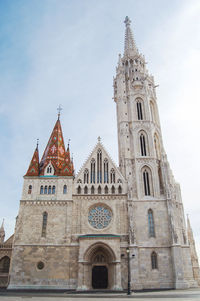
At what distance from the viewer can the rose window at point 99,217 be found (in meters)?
25.9

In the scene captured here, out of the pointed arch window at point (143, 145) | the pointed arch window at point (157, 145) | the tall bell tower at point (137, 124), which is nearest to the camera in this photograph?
the tall bell tower at point (137, 124)

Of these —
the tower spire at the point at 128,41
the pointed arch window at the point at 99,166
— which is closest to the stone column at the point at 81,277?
the pointed arch window at the point at 99,166

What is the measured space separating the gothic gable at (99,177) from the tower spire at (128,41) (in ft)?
66.6

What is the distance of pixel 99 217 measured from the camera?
2620 centimetres

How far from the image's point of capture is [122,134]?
3170 centimetres

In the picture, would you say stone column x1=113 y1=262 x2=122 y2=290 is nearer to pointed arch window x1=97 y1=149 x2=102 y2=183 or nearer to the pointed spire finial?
pointed arch window x1=97 y1=149 x2=102 y2=183

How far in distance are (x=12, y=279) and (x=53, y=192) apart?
940 cm

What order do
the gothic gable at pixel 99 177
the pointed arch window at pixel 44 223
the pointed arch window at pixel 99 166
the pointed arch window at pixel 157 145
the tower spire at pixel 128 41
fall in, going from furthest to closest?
the tower spire at pixel 128 41, the pointed arch window at pixel 157 145, the pointed arch window at pixel 99 166, the gothic gable at pixel 99 177, the pointed arch window at pixel 44 223

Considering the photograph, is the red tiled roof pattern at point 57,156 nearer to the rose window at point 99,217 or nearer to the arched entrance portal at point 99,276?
the rose window at point 99,217

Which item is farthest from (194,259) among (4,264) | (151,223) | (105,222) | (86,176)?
(4,264)

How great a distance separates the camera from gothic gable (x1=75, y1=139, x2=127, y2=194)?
27422 mm

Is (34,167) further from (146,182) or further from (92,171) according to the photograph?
(146,182)

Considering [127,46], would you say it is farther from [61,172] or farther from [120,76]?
[61,172]

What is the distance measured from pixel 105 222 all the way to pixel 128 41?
32340mm
